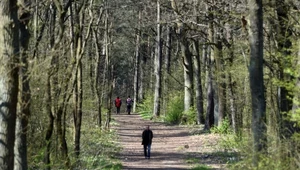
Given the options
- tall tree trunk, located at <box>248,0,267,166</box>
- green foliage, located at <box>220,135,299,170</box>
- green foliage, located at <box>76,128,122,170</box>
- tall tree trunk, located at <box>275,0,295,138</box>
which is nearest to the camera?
green foliage, located at <box>220,135,299,170</box>

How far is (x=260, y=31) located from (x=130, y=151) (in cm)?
1266

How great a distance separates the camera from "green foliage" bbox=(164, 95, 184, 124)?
131ft

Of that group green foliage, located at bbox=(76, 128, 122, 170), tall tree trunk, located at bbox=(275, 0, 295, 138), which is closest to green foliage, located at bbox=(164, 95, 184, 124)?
green foliage, located at bbox=(76, 128, 122, 170)

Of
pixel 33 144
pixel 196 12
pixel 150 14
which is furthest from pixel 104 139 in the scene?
pixel 150 14

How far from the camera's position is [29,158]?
1451 centimetres

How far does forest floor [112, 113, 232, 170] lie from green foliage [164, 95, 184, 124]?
14.8 ft

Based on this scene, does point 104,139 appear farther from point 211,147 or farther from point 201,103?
point 201,103

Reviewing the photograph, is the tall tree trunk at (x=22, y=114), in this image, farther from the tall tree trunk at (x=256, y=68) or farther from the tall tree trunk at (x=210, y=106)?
the tall tree trunk at (x=210, y=106)

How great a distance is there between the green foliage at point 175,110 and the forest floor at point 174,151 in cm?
451

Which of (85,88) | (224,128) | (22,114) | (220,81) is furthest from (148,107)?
(22,114)

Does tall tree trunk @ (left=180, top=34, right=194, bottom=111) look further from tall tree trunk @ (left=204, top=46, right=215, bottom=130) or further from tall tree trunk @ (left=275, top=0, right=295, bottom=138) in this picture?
tall tree trunk @ (left=275, top=0, right=295, bottom=138)

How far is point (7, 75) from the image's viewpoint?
949 centimetres

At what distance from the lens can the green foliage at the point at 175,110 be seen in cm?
3983

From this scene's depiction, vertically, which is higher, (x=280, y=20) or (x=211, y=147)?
(x=280, y=20)
